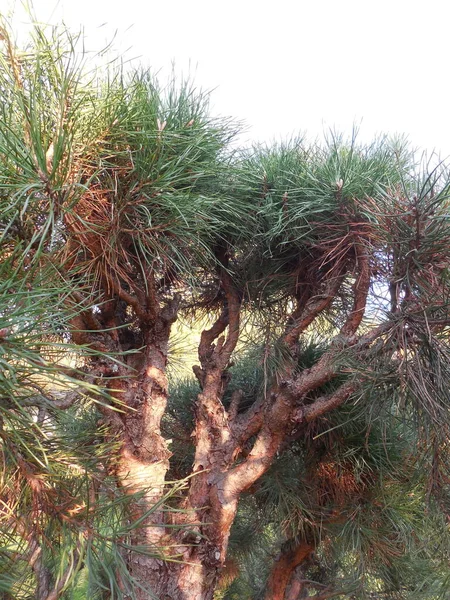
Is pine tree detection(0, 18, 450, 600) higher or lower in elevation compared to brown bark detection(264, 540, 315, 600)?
higher

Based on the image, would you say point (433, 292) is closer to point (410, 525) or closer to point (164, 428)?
point (410, 525)

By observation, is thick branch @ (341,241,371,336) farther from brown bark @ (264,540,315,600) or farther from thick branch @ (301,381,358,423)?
brown bark @ (264,540,315,600)

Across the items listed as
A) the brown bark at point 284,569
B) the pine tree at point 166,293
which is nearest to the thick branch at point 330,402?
the pine tree at point 166,293

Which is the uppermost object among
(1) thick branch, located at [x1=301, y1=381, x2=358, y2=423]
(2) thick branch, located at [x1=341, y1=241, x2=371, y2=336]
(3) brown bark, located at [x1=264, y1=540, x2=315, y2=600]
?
(2) thick branch, located at [x1=341, y1=241, x2=371, y2=336]

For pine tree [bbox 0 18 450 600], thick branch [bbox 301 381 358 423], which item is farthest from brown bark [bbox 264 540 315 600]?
thick branch [bbox 301 381 358 423]

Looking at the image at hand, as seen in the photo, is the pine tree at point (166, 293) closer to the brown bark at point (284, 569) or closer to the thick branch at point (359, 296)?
the thick branch at point (359, 296)

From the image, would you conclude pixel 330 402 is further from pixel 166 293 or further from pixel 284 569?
pixel 284 569

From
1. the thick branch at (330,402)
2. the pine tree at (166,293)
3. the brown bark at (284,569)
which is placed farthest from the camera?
the brown bark at (284,569)

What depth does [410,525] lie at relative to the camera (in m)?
0.86

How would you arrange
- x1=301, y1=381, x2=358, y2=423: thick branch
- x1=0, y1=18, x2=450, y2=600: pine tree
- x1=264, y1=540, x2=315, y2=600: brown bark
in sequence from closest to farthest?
x1=0, y1=18, x2=450, y2=600: pine tree
x1=301, y1=381, x2=358, y2=423: thick branch
x1=264, y1=540, x2=315, y2=600: brown bark

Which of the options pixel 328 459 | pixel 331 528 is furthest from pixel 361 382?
pixel 331 528

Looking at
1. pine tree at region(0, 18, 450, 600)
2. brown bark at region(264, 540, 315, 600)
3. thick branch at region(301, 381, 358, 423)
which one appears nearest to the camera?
pine tree at region(0, 18, 450, 600)

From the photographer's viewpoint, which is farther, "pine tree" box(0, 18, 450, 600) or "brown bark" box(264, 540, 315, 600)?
"brown bark" box(264, 540, 315, 600)

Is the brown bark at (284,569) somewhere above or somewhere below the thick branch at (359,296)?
below
